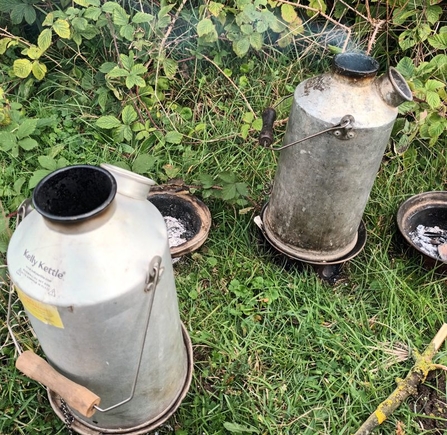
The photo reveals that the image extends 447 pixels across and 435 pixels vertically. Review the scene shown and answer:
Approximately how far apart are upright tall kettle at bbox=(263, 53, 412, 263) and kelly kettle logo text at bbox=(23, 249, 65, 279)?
131 centimetres

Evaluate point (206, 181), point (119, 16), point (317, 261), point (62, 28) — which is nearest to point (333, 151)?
point (317, 261)

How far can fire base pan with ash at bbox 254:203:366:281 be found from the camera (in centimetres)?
262

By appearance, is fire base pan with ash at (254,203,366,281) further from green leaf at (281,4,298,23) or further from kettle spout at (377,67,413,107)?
green leaf at (281,4,298,23)

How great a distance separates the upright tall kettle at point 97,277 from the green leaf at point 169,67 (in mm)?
1909

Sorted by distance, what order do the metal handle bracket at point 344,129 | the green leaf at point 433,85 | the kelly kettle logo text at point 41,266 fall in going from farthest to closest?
1. the green leaf at point 433,85
2. the metal handle bracket at point 344,129
3. the kelly kettle logo text at point 41,266

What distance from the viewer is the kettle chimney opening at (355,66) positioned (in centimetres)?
206

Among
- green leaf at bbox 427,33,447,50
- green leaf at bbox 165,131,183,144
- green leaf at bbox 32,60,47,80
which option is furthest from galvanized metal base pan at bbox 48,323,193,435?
green leaf at bbox 427,33,447,50

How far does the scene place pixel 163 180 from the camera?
307cm

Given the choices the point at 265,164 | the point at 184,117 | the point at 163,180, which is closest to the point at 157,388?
the point at 163,180

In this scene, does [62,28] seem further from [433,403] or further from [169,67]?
[433,403]

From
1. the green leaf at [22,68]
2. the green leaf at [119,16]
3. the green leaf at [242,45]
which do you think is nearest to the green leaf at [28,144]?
the green leaf at [22,68]

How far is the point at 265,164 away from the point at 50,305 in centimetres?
211

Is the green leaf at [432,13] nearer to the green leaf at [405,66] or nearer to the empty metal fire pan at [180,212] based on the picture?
the green leaf at [405,66]

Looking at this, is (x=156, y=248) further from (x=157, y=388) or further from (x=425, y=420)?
(x=425, y=420)
